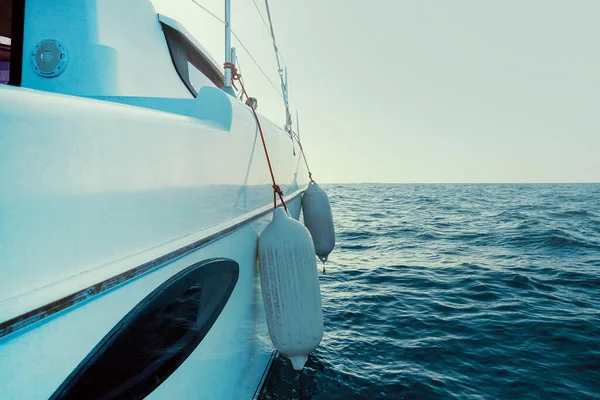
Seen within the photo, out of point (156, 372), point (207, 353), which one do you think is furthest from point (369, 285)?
point (156, 372)

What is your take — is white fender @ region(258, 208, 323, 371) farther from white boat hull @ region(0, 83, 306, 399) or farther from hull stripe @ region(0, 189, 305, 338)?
hull stripe @ region(0, 189, 305, 338)

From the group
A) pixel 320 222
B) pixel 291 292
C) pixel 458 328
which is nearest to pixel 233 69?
pixel 291 292

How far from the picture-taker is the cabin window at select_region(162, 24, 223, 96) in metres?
2.78

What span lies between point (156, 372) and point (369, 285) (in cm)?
533

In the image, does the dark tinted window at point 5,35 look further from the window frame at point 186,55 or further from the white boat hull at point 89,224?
the white boat hull at point 89,224

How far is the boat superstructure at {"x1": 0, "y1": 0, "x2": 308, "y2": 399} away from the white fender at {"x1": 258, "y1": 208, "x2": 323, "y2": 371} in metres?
0.20

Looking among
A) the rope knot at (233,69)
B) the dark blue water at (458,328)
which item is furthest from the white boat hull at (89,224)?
the dark blue water at (458,328)

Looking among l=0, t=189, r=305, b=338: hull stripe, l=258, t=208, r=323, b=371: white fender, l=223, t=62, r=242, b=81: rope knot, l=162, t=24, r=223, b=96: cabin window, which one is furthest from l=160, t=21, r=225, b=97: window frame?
l=0, t=189, r=305, b=338: hull stripe

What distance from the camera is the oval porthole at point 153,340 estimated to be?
1.06 m

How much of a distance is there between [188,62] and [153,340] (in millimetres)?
2657

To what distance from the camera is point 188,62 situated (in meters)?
3.13

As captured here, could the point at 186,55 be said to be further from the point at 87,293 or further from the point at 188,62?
the point at 87,293

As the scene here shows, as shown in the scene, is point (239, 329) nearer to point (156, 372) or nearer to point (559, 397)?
point (156, 372)

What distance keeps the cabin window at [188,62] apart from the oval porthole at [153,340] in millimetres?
1908
